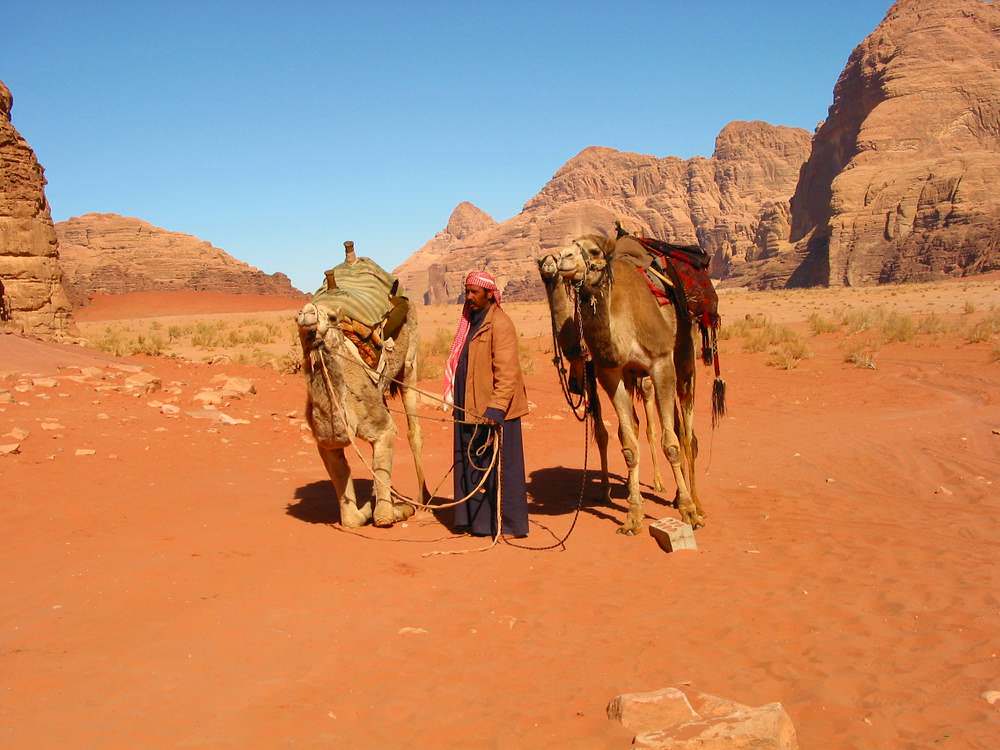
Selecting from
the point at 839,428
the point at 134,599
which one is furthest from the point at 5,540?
the point at 839,428

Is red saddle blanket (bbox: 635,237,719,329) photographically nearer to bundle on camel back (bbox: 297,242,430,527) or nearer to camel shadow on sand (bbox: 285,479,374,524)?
bundle on camel back (bbox: 297,242,430,527)

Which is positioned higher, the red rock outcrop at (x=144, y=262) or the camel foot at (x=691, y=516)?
the red rock outcrop at (x=144, y=262)

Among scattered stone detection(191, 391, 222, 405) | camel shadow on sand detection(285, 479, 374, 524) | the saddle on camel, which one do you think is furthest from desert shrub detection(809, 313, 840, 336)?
camel shadow on sand detection(285, 479, 374, 524)

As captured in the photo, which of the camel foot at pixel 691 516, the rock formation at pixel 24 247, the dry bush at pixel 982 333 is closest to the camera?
the camel foot at pixel 691 516

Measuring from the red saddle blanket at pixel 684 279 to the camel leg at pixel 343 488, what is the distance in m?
3.21

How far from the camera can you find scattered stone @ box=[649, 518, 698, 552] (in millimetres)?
6520

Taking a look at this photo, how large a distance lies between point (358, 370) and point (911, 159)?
312 feet

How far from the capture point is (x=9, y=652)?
410 cm

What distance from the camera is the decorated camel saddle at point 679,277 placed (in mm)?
7539

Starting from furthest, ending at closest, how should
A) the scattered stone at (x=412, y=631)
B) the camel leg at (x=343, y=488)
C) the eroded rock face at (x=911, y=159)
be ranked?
the eroded rock face at (x=911, y=159)
the camel leg at (x=343, y=488)
the scattered stone at (x=412, y=631)

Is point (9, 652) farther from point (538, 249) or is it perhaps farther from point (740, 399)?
point (538, 249)

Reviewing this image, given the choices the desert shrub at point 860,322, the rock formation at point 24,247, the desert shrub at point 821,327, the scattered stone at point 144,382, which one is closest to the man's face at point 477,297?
the scattered stone at point 144,382

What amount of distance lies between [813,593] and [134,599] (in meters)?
4.45

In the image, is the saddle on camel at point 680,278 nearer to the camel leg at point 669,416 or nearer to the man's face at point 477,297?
the camel leg at point 669,416
